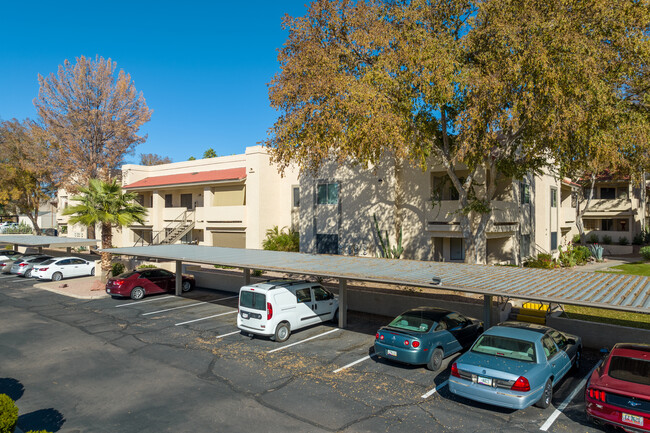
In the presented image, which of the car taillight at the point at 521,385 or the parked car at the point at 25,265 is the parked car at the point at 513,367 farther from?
the parked car at the point at 25,265

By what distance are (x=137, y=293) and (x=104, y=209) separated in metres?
6.35

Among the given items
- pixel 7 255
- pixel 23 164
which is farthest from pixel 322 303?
pixel 23 164

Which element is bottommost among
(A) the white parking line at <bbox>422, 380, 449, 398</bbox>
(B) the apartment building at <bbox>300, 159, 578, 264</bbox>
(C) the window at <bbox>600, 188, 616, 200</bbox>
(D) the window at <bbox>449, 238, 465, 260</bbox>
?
(A) the white parking line at <bbox>422, 380, 449, 398</bbox>

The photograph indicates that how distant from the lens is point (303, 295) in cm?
1509

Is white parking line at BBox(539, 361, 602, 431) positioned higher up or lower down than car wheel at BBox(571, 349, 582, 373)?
lower down

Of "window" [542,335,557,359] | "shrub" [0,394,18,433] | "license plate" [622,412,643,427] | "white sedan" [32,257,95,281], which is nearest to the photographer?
"shrub" [0,394,18,433]

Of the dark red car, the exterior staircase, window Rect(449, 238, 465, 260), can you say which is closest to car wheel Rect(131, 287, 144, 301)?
the dark red car

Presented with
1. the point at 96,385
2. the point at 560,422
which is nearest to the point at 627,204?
the point at 560,422

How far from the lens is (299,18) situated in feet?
66.4

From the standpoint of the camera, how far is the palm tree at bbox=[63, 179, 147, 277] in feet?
77.6

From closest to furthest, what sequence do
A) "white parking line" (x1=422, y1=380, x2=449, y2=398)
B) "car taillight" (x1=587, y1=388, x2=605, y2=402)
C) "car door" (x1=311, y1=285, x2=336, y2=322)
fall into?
"car taillight" (x1=587, y1=388, x2=605, y2=402), "white parking line" (x1=422, y1=380, x2=449, y2=398), "car door" (x1=311, y1=285, x2=336, y2=322)

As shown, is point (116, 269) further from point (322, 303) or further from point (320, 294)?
point (322, 303)

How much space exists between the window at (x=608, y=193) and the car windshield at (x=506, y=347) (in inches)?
1741

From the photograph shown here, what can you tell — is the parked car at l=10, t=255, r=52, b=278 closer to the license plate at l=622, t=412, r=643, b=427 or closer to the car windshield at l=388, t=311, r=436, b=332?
the car windshield at l=388, t=311, r=436, b=332
